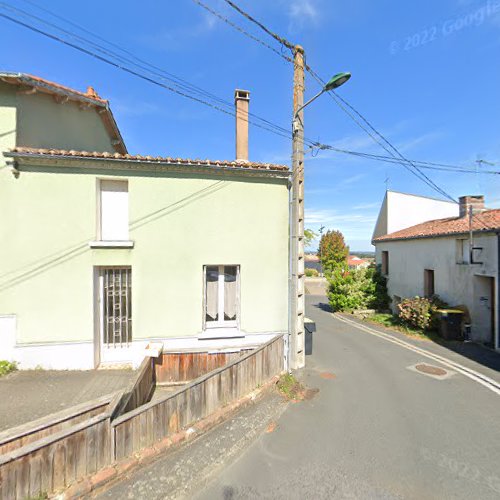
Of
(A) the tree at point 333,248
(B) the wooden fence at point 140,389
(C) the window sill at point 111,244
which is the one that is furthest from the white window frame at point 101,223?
(A) the tree at point 333,248

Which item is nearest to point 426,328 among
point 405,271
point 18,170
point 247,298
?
point 405,271

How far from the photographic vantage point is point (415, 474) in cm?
384

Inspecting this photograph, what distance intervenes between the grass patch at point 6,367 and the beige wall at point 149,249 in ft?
1.78

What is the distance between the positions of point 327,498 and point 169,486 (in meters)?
2.03

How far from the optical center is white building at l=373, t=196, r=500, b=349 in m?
9.85

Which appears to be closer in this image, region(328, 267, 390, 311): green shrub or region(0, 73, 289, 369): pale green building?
region(0, 73, 289, 369): pale green building

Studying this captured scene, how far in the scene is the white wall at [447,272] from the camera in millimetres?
10016

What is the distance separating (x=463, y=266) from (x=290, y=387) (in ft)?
30.6

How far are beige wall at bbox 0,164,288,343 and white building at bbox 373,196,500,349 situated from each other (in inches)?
311

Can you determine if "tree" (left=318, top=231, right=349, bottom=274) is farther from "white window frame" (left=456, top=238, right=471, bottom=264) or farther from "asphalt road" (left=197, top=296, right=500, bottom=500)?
"asphalt road" (left=197, top=296, right=500, bottom=500)

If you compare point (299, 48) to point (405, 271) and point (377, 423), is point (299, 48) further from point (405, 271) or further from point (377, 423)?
point (405, 271)

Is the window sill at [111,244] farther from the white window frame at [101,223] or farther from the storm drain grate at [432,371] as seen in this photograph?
the storm drain grate at [432,371]

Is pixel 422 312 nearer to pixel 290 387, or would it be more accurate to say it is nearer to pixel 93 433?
pixel 290 387

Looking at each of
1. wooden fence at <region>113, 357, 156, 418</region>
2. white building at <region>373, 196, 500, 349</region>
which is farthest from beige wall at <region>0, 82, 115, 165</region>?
white building at <region>373, 196, 500, 349</region>
